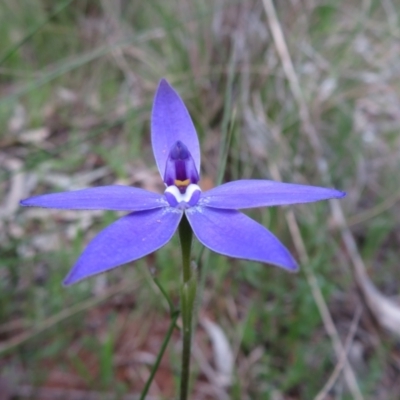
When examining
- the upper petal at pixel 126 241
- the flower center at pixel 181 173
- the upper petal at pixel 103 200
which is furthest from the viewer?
the flower center at pixel 181 173

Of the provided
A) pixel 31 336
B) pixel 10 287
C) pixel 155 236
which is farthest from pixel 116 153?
pixel 155 236

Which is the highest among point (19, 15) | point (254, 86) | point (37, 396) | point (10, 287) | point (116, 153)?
point (19, 15)

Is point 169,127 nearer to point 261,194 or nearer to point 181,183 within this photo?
point 181,183

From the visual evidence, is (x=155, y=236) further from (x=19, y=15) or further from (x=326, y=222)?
(x=19, y=15)

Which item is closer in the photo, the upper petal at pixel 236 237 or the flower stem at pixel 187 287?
the upper petal at pixel 236 237

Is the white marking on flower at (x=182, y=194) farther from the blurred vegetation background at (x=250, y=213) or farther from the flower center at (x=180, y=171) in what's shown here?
the blurred vegetation background at (x=250, y=213)

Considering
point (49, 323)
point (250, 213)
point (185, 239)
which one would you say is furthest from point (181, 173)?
point (250, 213)

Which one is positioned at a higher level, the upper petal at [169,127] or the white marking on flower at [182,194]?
the upper petal at [169,127]

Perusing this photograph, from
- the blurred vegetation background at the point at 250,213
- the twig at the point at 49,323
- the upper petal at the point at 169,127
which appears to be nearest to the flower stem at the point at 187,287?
the upper petal at the point at 169,127
